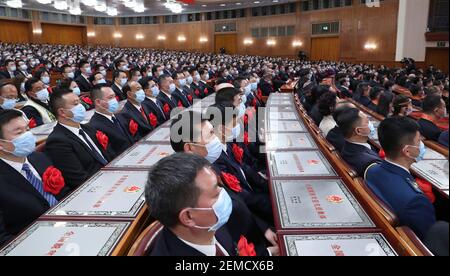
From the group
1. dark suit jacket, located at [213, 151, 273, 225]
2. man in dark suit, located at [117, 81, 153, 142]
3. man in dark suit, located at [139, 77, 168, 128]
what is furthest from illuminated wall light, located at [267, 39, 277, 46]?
dark suit jacket, located at [213, 151, 273, 225]

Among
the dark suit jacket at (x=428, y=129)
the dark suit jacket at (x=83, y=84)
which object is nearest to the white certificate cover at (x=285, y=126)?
the dark suit jacket at (x=428, y=129)

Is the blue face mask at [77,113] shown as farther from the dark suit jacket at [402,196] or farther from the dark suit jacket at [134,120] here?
the dark suit jacket at [402,196]

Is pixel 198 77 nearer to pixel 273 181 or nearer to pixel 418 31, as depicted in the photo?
pixel 273 181

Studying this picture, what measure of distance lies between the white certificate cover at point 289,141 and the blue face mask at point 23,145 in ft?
6.92

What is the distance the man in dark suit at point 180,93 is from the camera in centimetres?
738

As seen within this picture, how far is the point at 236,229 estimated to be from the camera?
7.23 ft

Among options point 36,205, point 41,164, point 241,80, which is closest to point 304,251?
point 36,205

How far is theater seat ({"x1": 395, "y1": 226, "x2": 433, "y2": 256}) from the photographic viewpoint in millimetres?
1606

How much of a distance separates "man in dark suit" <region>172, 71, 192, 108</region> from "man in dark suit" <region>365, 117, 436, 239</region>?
515 cm

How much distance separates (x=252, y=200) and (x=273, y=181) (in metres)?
0.29

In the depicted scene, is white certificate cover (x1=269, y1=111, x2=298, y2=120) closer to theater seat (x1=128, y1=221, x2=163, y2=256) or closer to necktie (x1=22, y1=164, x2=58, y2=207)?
necktie (x1=22, y1=164, x2=58, y2=207)

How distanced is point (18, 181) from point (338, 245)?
2.23 meters

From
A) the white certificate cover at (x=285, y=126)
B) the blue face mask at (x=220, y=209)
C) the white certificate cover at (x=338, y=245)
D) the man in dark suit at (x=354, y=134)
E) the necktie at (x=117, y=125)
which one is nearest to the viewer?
the blue face mask at (x=220, y=209)

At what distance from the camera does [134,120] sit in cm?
495
